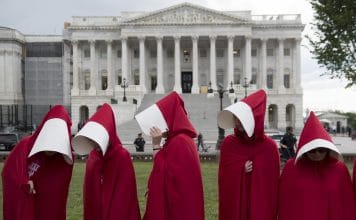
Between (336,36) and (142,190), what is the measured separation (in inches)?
595

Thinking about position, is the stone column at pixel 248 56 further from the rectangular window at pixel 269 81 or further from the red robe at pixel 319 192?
the red robe at pixel 319 192

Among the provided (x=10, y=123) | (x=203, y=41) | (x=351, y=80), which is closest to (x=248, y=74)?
(x=203, y=41)

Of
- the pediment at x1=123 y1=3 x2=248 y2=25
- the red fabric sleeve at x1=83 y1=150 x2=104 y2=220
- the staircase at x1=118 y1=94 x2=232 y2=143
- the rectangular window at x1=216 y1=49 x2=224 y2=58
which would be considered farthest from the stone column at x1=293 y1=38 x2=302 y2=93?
the red fabric sleeve at x1=83 y1=150 x2=104 y2=220

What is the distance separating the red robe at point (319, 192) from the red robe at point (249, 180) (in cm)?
35

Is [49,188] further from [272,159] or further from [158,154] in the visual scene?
[272,159]

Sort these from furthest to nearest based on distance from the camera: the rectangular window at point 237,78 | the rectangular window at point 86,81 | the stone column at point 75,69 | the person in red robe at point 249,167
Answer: the rectangular window at point 86,81, the rectangular window at point 237,78, the stone column at point 75,69, the person in red robe at point 249,167

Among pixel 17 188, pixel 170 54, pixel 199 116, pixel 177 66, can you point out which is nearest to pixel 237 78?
pixel 177 66

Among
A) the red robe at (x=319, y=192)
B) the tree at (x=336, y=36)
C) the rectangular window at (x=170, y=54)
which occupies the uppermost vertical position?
the rectangular window at (x=170, y=54)

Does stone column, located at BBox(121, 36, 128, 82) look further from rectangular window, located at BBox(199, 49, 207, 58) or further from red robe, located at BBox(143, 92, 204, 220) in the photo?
red robe, located at BBox(143, 92, 204, 220)

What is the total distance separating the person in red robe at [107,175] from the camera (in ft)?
23.1

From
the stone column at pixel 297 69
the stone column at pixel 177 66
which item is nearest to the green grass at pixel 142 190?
the stone column at pixel 177 66

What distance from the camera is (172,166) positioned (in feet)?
23.1

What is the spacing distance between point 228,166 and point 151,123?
1387 mm

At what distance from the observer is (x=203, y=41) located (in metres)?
77.4
